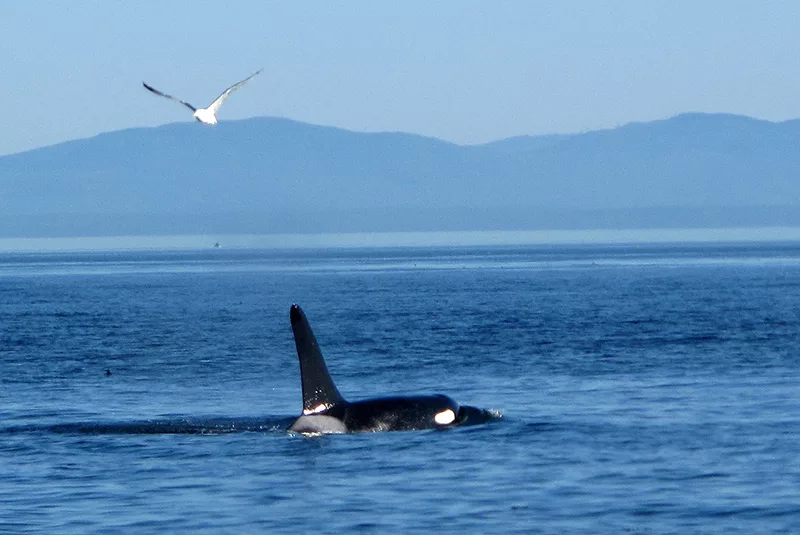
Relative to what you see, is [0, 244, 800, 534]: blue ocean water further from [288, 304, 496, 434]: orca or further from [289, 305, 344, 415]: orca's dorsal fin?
[289, 305, 344, 415]: orca's dorsal fin

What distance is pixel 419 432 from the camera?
26.1 m

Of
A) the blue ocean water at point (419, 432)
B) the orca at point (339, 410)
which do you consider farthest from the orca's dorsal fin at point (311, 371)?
the blue ocean water at point (419, 432)

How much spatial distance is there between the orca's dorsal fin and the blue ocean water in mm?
760

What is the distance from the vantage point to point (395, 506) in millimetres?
20094

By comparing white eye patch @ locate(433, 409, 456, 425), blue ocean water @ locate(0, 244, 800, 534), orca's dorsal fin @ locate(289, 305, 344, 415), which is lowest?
blue ocean water @ locate(0, 244, 800, 534)

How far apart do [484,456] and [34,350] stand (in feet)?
89.5

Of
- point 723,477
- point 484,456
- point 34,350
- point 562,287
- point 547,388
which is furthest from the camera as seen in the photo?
point 562,287

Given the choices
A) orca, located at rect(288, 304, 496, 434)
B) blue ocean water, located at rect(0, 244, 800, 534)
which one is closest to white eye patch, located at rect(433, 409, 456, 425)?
orca, located at rect(288, 304, 496, 434)

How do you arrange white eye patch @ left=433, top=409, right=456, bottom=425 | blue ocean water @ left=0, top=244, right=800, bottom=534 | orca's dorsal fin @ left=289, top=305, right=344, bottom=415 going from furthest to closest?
1. white eye patch @ left=433, top=409, right=456, bottom=425
2. orca's dorsal fin @ left=289, top=305, right=344, bottom=415
3. blue ocean water @ left=0, top=244, right=800, bottom=534

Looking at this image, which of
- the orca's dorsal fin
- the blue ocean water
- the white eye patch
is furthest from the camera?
the white eye patch

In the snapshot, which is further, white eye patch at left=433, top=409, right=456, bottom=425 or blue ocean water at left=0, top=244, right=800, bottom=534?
white eye patch at left=433, top=409, right=456, bottom=425

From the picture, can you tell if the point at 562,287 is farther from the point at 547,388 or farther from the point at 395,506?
the point at 395,506

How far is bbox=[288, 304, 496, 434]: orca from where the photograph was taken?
26.1 meters

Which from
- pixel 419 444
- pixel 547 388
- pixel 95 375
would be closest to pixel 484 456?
pixel 419 444
